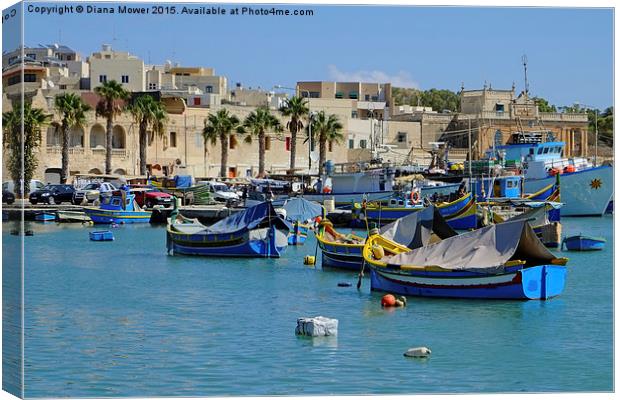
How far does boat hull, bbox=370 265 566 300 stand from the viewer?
78.2 feet

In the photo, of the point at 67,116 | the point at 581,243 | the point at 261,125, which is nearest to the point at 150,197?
the point at 67,116

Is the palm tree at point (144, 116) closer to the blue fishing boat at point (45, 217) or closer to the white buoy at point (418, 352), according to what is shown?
the blue fishing boat at point (45, 217)

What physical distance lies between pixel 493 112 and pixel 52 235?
139 feet

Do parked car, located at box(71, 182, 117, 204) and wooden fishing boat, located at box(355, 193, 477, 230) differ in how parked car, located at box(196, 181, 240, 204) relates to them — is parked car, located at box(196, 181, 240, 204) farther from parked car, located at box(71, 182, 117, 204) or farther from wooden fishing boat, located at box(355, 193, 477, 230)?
wooden fishing boat, located at box(355, 193, 477, 230)

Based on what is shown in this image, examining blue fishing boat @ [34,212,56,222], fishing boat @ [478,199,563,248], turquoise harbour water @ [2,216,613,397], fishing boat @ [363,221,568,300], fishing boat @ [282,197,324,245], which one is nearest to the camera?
turquoise harbour water @ [2,216,613,397]

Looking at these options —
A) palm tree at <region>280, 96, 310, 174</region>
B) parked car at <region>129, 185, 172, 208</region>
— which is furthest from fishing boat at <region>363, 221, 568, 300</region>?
palm tree at <region>280, 96, 310, 174</region>

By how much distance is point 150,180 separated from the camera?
206 ft

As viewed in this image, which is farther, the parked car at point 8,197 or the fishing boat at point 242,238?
the fishing boat at point 242,238

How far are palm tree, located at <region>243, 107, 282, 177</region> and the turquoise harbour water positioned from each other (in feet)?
122

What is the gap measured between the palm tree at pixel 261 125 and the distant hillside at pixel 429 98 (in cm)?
2783

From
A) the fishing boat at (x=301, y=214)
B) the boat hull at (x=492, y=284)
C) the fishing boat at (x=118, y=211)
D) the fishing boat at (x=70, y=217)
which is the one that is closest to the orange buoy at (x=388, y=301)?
the boat hull at (x=492, y=284)

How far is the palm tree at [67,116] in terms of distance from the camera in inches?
2344

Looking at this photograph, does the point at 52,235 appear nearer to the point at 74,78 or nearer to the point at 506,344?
the point at 506,344

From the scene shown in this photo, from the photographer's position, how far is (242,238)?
35.3 m
